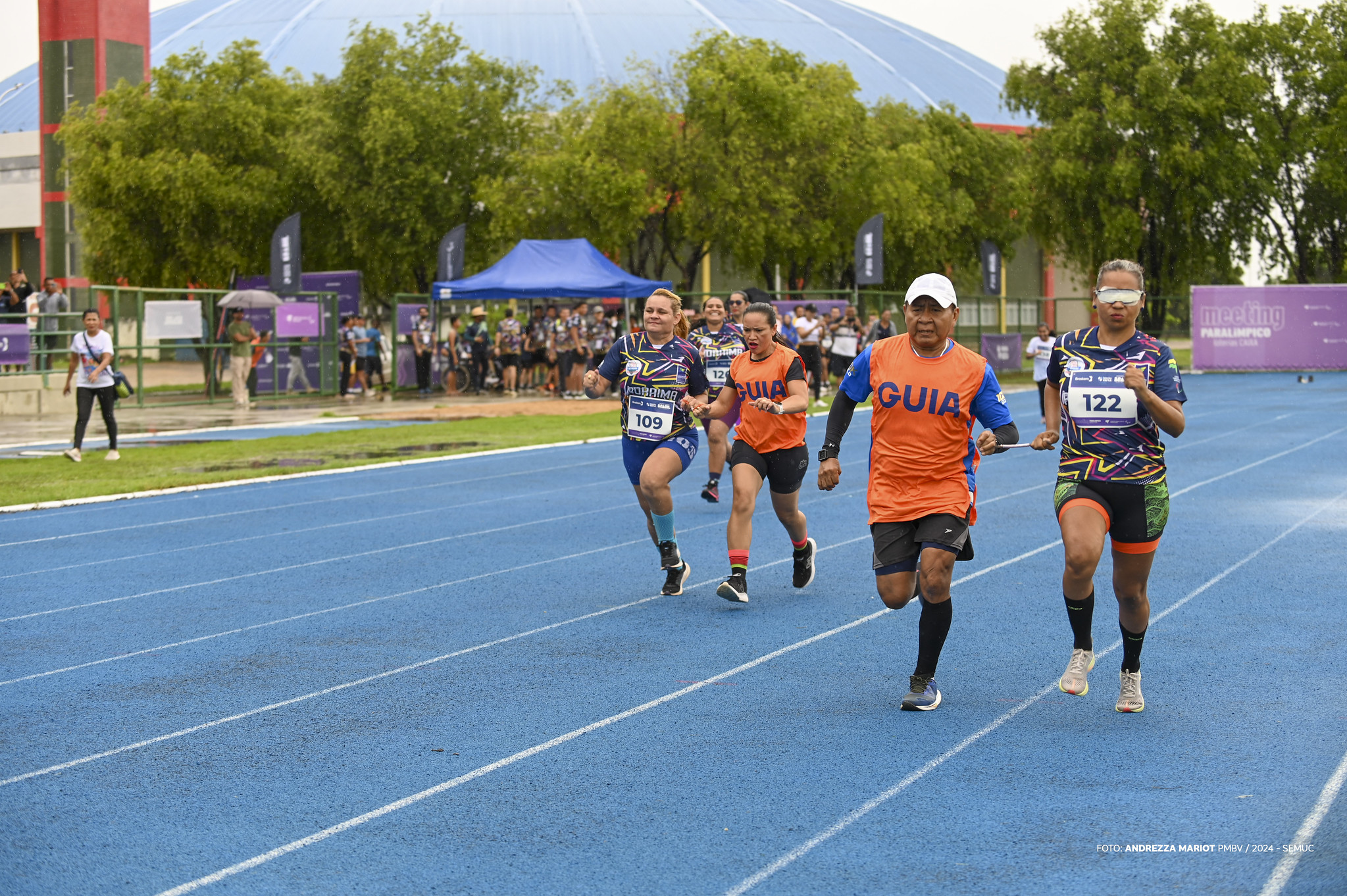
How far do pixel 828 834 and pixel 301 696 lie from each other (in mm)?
3052

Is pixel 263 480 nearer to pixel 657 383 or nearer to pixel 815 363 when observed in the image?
pixel 657 383

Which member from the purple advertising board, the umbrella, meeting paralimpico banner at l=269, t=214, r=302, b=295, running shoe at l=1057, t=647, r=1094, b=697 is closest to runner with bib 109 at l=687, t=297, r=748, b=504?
running shoe at l=1057, t=647, r=1094, b=697

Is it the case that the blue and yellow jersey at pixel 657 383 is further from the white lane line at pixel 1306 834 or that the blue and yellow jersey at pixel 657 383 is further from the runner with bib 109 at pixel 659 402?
the white lane line at pixel 1306 834

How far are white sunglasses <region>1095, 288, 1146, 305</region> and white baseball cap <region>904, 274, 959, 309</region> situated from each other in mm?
614

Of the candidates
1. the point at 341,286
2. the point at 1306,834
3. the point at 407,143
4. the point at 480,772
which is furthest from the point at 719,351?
the point at 407,143

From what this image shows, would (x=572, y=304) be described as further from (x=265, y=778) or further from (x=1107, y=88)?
(x=265, y=778)

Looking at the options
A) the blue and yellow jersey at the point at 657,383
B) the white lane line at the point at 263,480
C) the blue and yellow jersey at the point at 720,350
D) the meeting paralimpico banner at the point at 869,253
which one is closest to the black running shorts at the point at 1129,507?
the blue and yellow jersey at the point at 657,383

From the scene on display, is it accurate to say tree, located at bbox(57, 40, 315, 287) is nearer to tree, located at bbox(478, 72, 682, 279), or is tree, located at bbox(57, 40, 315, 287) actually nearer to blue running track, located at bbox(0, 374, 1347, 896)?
tree, located at bbox(478, 72, 682, 279)

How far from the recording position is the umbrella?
29094mm

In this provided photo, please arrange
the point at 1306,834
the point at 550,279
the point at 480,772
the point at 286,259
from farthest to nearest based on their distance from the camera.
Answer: the point at 286,259, the point at 550,279, the point at 480,772, the point at 1306,834

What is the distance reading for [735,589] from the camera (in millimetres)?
8805

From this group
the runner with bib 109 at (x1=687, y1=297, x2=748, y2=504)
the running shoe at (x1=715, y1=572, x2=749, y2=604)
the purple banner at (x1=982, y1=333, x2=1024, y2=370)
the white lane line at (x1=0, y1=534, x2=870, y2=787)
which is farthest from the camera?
the purple banner at (x1=982, y1=333, x2=1024, y2=370)

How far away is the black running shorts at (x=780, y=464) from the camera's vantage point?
30.3 ft

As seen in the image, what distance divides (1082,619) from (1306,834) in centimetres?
175
